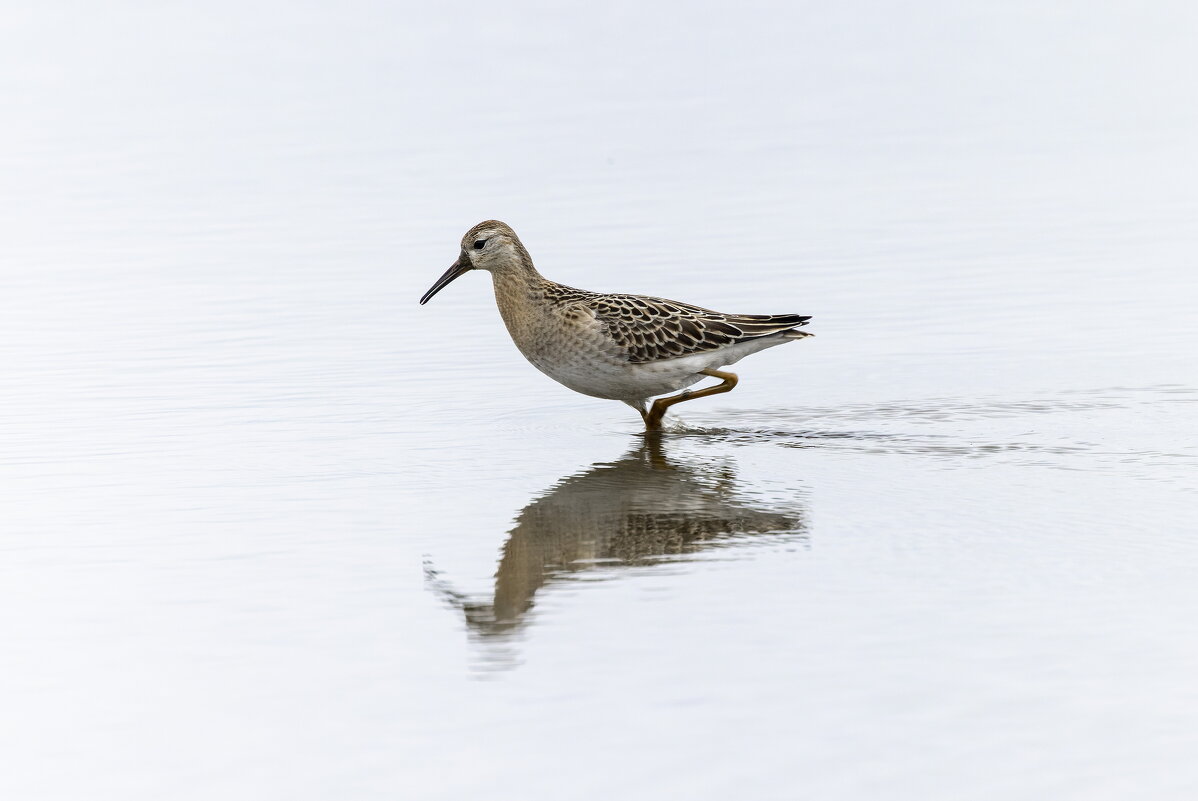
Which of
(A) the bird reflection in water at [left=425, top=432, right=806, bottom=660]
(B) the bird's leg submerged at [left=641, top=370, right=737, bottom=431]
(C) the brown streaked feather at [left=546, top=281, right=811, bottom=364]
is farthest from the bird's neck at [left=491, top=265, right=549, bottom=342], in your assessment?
(A) the bird reflection in water at [left=425, top=432, right=806, bottom=660]

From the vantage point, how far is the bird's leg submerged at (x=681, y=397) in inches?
520

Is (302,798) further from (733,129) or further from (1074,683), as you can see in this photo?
(733,129)

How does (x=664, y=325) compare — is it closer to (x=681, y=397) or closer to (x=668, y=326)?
(x=668, y=326)

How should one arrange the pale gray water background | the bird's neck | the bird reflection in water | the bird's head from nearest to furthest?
the pale gray water background, the bird reflection in water, the bird's neck, the bird's head

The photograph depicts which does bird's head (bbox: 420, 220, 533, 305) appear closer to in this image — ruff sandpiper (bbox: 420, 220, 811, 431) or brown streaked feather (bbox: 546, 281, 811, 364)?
ruff sandpiper (bbox: 420, 220, 811, 431)

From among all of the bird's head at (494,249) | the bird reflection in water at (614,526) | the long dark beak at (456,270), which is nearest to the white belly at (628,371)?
the bird's head at (494,249)

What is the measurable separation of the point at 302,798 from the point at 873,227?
44.6 feet

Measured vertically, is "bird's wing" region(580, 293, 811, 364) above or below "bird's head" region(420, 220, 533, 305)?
below

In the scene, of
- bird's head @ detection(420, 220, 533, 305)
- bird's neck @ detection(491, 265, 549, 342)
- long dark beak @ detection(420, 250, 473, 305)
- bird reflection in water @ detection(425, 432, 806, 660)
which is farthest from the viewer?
long dark beak @ detection(420, 250, 473, 305)

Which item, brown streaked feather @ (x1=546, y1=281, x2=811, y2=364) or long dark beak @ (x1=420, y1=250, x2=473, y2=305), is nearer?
brown streaked feather @ (x1=546, y1=281, x2=811, y2=364)

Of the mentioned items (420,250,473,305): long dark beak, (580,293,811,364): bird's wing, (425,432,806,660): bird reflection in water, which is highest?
(420,250,473,305): long dark beak

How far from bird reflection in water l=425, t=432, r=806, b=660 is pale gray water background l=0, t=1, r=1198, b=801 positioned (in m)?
0.04

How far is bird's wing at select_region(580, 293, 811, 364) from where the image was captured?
12.7m

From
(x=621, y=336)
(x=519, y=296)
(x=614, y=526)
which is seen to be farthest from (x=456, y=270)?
(x=614, y=526)
